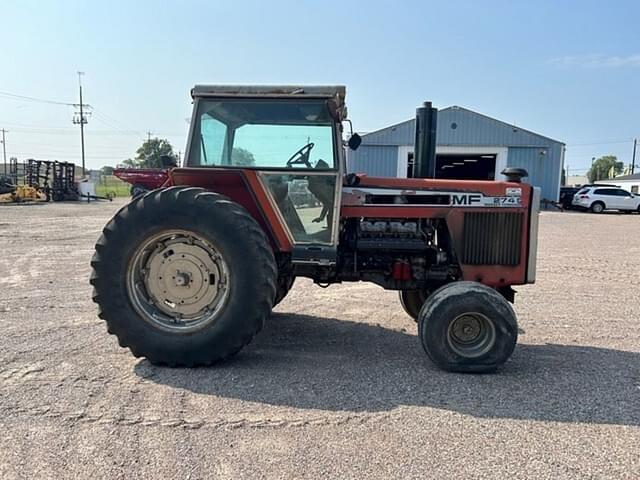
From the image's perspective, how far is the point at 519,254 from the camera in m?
4.48

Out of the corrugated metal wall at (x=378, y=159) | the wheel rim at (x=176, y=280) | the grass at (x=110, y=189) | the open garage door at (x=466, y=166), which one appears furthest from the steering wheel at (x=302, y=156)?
the grass at (x=110, y=189)

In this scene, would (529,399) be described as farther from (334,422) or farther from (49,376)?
(49,376)

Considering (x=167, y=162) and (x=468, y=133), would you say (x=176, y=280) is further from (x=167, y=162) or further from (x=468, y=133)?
(x=468, y=133)

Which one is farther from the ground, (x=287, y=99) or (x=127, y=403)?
(x=287, y=99)

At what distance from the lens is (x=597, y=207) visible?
27312 mm

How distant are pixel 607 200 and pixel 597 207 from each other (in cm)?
61

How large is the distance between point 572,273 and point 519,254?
202 inches

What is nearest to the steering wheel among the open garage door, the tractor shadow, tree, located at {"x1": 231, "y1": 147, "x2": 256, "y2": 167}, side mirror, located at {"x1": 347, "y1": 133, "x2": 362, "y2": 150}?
tree, located at {"x1": 231, "y1": 147, "x2": 256, "y2": 167}

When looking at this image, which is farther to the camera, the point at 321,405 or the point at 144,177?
the point at 144,177

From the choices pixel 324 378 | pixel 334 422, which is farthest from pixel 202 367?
pixel 334 422

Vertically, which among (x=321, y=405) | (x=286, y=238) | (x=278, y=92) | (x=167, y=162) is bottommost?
(x=321, y=405)

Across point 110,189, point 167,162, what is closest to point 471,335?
point 167,162

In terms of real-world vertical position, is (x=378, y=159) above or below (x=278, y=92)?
above

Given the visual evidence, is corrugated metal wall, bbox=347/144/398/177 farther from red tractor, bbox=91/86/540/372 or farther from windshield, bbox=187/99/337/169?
windshield, bbox=187/99/337/169
